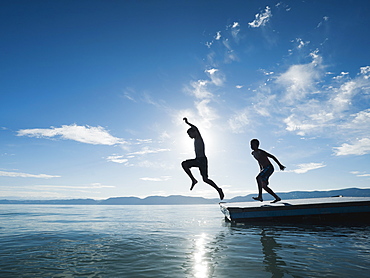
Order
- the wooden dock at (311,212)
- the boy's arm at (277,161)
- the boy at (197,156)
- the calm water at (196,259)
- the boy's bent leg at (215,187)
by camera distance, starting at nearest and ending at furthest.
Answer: the calm water at (196,259)
the boy at (197,156)
the boy's bent leg at (215,187)
the wooden dock at (311,212)
the boy's arm at (277,161)

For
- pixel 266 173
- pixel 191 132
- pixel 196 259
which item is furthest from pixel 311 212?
pixel 196 259

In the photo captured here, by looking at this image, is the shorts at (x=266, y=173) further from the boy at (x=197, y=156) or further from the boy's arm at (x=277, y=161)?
the boy at (x=197, y=156)

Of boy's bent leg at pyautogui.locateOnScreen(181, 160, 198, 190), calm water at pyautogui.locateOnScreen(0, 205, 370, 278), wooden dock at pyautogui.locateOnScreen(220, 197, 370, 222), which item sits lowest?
calm water at pyautogui.locateOnScreen(0, 205, 370, 278)

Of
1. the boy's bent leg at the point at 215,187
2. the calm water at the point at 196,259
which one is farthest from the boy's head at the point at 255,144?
the calm water at the point at 196,259

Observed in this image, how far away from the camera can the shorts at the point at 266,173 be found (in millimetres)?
9781

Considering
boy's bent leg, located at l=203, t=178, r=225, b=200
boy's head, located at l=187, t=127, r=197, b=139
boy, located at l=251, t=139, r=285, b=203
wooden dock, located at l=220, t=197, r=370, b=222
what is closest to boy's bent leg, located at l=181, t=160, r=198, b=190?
boy's bent leg, located at l=203, t=178, r=225, b=200

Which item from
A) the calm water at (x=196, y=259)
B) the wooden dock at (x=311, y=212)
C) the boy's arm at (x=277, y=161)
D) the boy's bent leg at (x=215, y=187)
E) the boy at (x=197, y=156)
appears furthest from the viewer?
the boy's arm at (x=277, y=161)

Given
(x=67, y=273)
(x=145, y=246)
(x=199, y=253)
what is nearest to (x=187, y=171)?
(x=145, y=246)

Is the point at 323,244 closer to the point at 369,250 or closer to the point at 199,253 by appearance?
the point at 369,250

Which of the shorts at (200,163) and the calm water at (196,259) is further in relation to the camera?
the shorts at (200,163)

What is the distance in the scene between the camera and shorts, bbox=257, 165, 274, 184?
978 centimetres

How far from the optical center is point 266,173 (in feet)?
32.2

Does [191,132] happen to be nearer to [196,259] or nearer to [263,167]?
[263,167]

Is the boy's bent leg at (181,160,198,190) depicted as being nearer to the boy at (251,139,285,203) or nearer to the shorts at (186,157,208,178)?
the shorts at (186,157,208,178)
